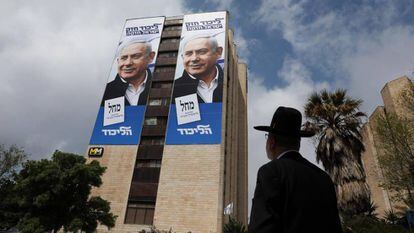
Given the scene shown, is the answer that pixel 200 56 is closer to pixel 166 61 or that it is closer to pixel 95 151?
pixel 166 61

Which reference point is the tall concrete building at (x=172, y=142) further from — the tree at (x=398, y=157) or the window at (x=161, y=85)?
the tree at (x=398, y=157)

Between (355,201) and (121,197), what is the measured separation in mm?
25728

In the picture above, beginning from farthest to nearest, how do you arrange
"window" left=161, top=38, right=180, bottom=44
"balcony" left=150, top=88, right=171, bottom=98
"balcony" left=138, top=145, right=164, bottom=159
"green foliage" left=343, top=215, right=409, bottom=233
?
"window" left=161, top=38, right=180, bottom=44 < "balcony" left=150, top=88, right=171, bottom=98 < "balcony" left=138, top=145, right=164, bottom=159 < "green foliage" left=343, top=215, right=409, bottom=233

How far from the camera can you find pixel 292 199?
1992 mm

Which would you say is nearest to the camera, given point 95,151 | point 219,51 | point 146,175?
point 146,175

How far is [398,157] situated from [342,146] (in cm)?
360

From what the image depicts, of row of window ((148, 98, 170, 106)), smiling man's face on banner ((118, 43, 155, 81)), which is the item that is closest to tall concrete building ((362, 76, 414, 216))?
row of window ((148, 98, 170, 106))

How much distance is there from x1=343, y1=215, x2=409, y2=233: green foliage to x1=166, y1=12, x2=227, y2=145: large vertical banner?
21669 mm

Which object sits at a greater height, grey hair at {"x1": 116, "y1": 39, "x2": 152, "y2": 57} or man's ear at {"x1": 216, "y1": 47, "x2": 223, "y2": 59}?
grey hair at {"x1": 116, "y1": 39, "x2": 152, "y2": 57}

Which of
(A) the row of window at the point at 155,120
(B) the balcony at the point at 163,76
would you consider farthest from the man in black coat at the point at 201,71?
(A) the row of window at the point at 155,120

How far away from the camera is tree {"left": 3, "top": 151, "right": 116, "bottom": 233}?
74.3ft

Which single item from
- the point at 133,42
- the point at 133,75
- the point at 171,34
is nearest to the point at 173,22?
the point at 171,34

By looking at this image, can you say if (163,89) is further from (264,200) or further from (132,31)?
(264,200)

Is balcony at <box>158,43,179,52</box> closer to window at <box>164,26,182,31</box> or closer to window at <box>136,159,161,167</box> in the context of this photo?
window at <box>164,26,182,31</box>
